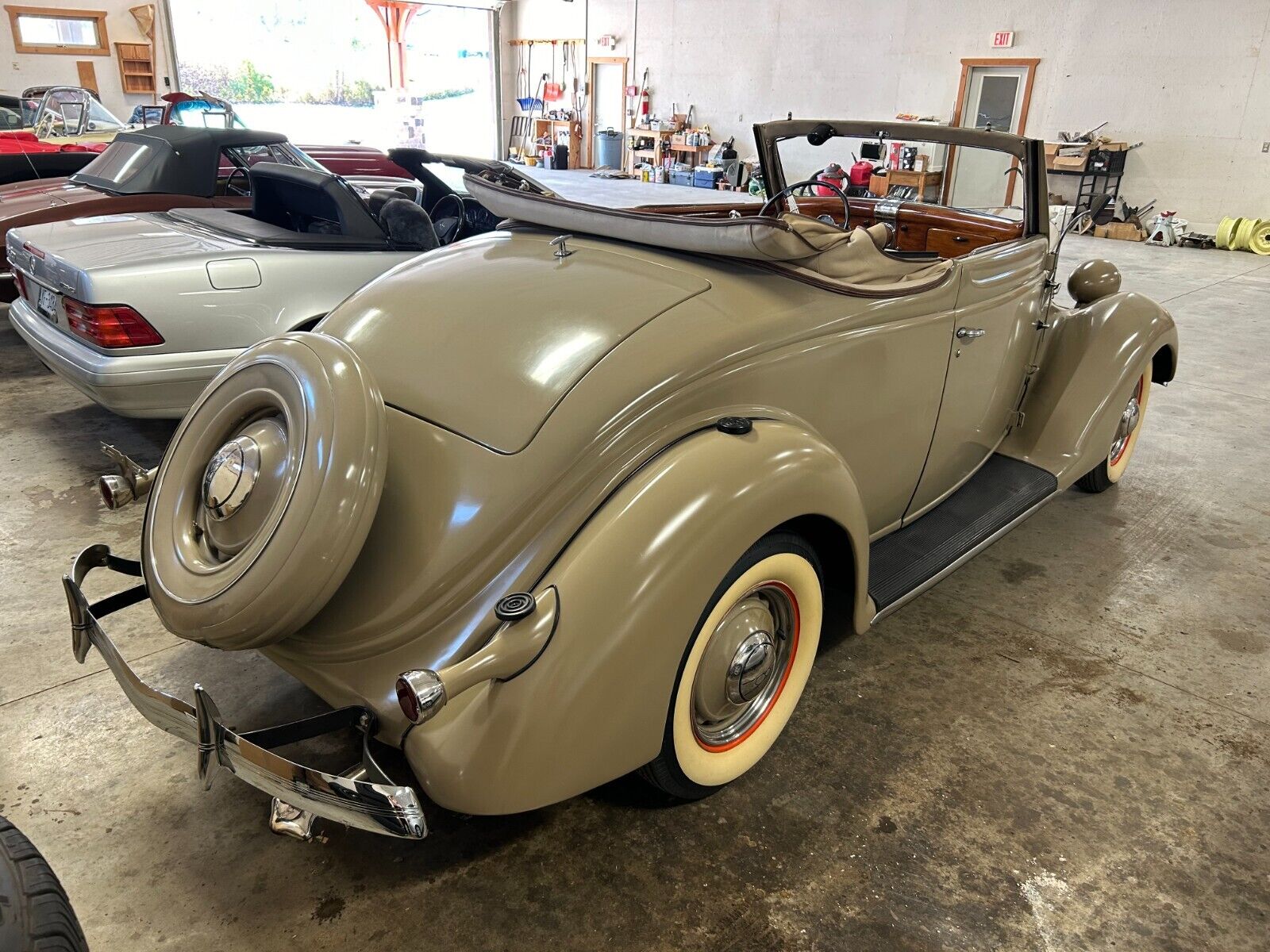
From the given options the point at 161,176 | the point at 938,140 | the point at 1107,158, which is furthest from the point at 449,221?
the point at 1107,158

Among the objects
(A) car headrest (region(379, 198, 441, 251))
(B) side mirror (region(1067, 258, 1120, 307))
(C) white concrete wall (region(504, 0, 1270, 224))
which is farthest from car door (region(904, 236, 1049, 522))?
(C) white concrete wall (region(504, 0, 1270, 224))

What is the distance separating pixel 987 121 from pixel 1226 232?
12.9ft

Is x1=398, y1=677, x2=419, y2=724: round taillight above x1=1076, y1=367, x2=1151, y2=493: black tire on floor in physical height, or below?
above

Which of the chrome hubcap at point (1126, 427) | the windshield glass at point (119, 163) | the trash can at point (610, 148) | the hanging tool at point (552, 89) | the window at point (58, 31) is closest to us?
the chrome hubcap at point (1126, 427)

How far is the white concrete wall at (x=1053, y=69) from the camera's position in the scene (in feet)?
37.6

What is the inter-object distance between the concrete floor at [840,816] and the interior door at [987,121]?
11.7 m

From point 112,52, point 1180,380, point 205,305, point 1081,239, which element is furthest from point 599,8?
point 205,305

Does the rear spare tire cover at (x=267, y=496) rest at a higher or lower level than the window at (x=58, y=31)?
lower

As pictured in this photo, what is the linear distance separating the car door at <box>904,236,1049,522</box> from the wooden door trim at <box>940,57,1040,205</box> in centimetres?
1058

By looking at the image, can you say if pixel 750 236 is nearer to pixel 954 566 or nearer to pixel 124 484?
pixel 954 566

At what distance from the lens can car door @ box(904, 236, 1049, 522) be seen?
2.76 m

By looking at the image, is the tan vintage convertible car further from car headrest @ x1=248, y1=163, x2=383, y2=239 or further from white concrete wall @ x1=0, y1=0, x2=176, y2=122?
white concrete wall @ x1=0, y1=0, x2=176, y2=122

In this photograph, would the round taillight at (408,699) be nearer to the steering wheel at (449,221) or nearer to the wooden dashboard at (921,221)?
the wooden dashboard at (921,221)

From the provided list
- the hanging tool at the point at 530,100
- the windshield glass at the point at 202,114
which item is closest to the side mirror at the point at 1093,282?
the windshield glass at the point at 202,114
